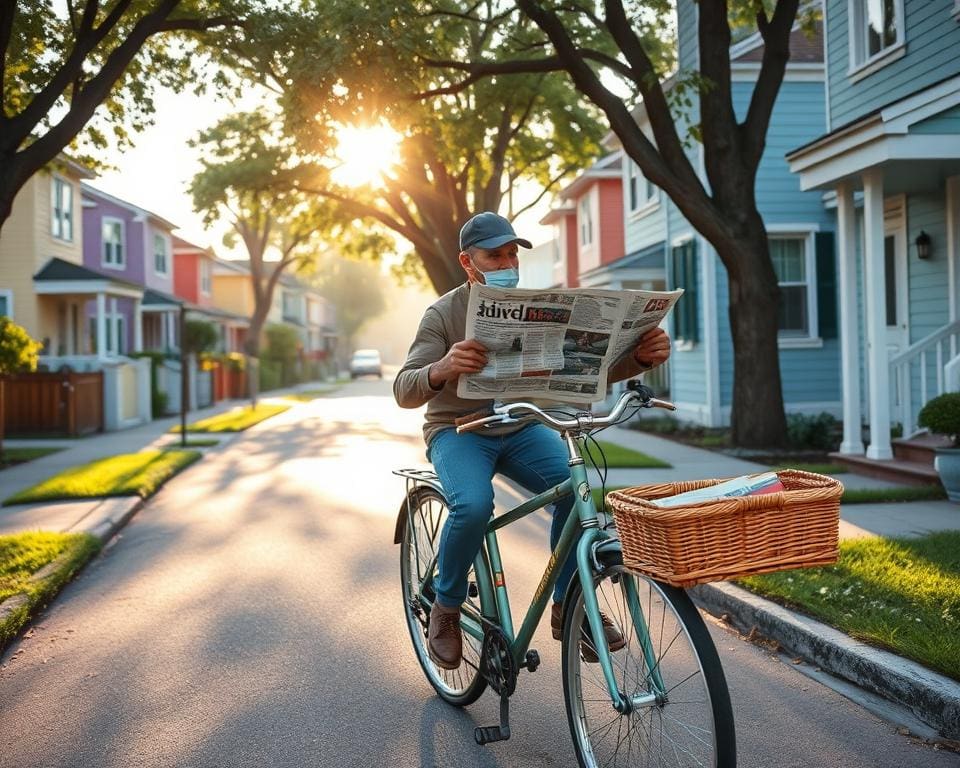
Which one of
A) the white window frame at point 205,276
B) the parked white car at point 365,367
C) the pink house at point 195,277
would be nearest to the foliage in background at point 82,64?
the pink house at point 195,277

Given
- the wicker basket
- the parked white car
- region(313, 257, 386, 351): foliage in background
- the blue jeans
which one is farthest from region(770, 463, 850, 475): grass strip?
region(313, 257, 386, 351): foliage in background

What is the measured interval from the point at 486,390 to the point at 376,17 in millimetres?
11052

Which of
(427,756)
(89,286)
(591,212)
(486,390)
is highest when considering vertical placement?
(591,212)

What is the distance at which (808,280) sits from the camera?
804 inches

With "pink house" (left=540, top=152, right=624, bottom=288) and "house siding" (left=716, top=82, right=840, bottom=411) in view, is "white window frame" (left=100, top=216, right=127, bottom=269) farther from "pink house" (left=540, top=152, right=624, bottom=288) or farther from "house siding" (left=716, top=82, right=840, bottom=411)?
"house siding" (left=716, top=82, right=840, bottom=411)

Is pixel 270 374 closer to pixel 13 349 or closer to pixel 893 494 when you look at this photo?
pixel 13 349

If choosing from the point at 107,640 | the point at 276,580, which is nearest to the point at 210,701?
the point at 107,640

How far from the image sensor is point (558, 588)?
13.7ft

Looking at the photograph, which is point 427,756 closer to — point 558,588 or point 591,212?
point 558,588

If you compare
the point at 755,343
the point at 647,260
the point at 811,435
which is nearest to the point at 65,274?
the point at 647,260

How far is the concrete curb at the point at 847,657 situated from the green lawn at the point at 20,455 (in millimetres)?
12967

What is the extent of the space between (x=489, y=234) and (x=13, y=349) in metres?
15.9

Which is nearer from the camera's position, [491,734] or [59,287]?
[491,734]

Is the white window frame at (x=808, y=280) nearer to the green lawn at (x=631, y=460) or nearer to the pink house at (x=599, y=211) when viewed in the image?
the green lawn at (x=631, y=460)
